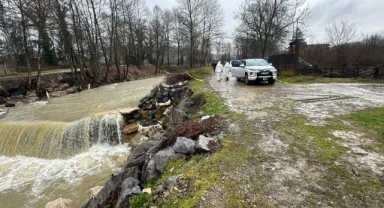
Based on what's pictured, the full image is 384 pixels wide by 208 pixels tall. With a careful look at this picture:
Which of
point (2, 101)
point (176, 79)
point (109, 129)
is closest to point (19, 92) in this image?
point (2, 101)

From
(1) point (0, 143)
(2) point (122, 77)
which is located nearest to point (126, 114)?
(1) point (0, 143)

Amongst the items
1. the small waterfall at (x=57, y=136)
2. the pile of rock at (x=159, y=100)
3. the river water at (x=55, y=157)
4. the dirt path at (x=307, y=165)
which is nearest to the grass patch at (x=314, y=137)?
the dirt path at (x=307, y=165)

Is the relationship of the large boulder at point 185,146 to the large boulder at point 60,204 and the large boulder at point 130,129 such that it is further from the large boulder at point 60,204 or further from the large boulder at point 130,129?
the large boulder at point 130,129

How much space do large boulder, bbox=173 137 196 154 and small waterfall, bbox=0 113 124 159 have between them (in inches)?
232

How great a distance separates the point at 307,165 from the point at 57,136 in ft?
31.5

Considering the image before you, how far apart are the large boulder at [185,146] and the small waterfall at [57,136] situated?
19.4ft

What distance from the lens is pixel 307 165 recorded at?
12.5 ft

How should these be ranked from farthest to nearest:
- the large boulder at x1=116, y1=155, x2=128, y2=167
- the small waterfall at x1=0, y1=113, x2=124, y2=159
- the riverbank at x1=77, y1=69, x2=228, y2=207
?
1. the small waterfall at x1=0, y1=113, x2=124, y2=159
2. the large boulder at x1=116, y1=155, x2=128, y2=167
3. the riverbank at x1=77, y1=69, x2=228, y2=207

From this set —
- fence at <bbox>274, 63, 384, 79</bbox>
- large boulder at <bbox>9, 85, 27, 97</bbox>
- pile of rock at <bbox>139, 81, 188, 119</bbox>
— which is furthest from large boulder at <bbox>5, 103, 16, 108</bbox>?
fence at <bbox>274, 63, 384, 79</bbox>

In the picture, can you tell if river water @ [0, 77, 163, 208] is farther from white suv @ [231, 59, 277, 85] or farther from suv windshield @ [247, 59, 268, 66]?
suv windshield @ [247, 59, 268, 66]

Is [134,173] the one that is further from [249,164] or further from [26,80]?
[26,80]

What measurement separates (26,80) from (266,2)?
25.2 m

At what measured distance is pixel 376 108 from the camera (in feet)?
23.2

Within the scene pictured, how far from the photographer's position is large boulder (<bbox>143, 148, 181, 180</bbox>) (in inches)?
163
